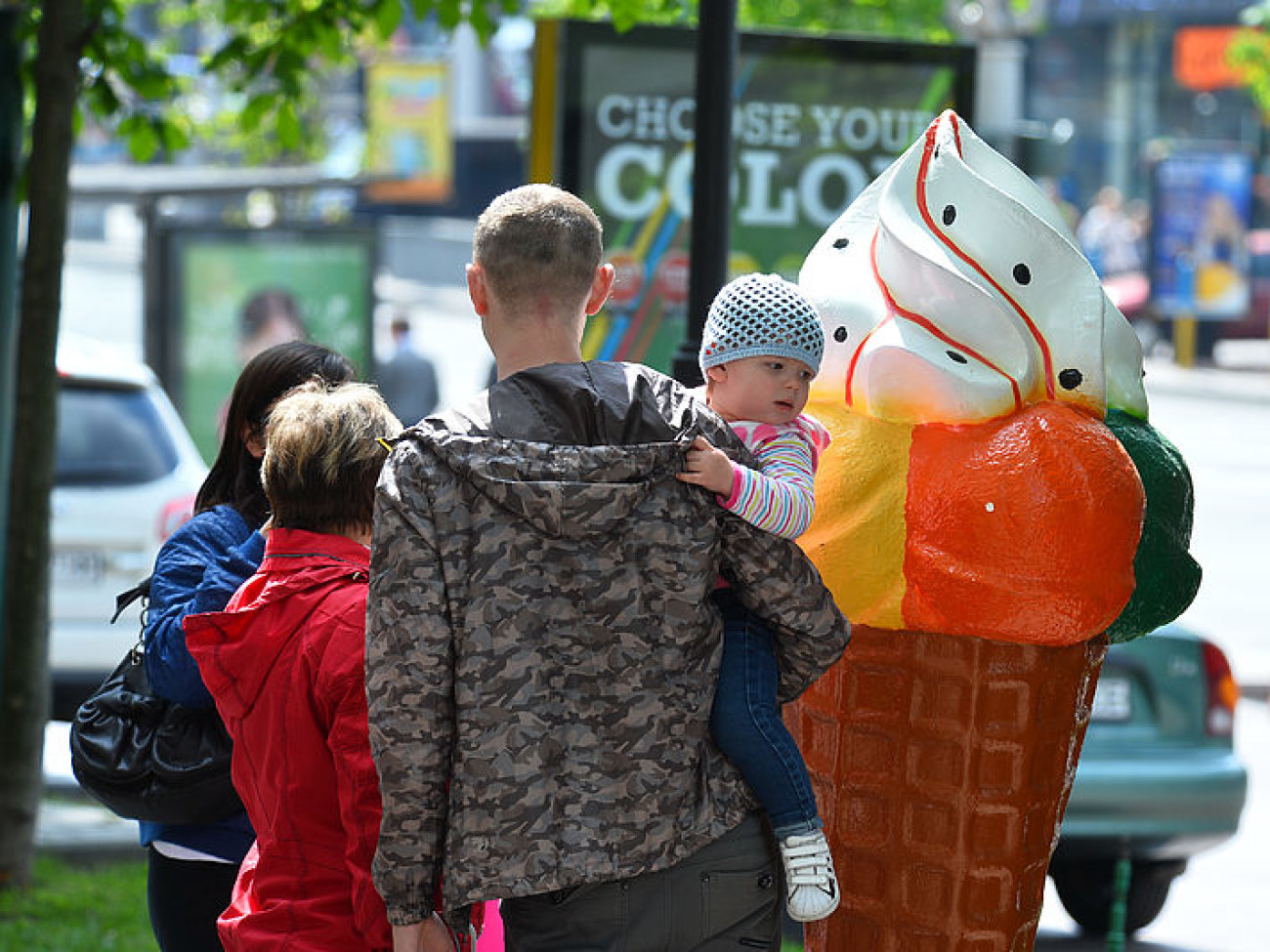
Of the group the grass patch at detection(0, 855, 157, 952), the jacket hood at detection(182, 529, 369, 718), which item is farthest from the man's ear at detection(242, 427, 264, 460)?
the grass patch at detection(0, 855, 157, 952)

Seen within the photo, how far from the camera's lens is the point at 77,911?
5.91m

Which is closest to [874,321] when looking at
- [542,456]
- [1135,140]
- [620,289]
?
[542,456]

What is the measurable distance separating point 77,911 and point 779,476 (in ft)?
13.3

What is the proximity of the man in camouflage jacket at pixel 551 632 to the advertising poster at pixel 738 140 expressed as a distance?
426 centimetres

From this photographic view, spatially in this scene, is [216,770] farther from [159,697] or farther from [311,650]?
[311,650]

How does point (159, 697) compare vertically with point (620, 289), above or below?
below

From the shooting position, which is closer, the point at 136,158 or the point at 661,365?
the point at 136,158

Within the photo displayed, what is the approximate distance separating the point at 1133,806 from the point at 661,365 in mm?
2450

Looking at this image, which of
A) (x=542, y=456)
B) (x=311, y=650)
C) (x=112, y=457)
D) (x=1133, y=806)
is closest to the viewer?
(x=542, y=456)

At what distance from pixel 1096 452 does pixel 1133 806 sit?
3509 mm

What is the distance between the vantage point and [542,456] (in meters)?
2.50

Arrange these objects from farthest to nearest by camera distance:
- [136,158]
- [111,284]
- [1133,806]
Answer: [111,284]
[136,158]
[1133,806]

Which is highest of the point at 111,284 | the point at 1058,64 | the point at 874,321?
the point at 1058,64

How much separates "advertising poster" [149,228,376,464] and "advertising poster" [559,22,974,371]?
5.61 m
